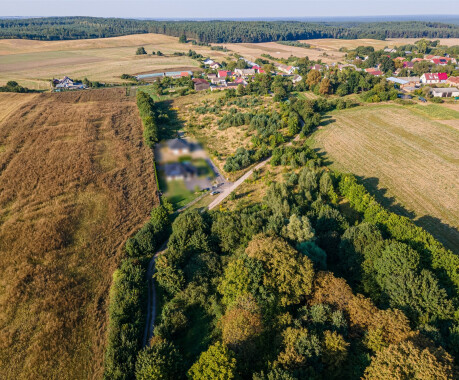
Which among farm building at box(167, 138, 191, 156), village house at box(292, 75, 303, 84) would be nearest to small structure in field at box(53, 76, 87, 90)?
farm building at box(167, 138, 191, 156)

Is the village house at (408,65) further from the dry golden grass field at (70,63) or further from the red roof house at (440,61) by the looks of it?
the dry golden grass field at (70,63)

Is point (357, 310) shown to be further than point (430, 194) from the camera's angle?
No

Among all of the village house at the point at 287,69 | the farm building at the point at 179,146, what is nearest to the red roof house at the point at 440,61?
the village house at the point at 287,69

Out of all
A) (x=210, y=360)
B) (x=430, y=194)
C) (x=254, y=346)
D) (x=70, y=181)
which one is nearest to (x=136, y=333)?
(x=210, y=360)

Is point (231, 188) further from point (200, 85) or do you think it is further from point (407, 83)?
Answer: point (407, 83)

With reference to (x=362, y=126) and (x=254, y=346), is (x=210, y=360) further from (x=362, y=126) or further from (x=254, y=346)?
(x=362, y=126)
